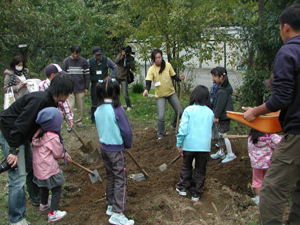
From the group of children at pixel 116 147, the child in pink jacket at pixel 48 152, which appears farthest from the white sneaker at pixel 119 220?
the child in pink jacket at pixel 48 152

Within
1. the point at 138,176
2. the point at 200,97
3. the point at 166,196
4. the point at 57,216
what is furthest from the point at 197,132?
the point at 57,216

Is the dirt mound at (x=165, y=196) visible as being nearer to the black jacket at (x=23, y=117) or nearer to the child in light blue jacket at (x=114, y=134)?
the child in light blue jacket at (x=114, y=134)

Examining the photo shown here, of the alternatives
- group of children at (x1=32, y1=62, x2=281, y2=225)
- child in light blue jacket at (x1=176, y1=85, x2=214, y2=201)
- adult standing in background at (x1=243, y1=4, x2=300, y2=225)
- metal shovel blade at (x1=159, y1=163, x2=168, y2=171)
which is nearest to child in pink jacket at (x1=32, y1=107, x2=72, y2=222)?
group of children at (x1=32, y1=62, x2=281, y2=225)

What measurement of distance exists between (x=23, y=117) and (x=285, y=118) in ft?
8.82

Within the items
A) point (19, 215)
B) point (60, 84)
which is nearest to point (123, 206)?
point (19, 215)

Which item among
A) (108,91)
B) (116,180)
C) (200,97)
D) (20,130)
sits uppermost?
(108,91)

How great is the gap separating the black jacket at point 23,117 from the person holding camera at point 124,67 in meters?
5.50

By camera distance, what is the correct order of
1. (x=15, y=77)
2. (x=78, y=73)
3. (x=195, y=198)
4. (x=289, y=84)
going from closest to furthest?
(x=289, y=84) → (x=195, y=198) → (x=15, y=77) → (x=78, y=73)

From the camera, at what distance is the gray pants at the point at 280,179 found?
238 cm

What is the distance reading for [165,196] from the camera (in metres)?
3.69

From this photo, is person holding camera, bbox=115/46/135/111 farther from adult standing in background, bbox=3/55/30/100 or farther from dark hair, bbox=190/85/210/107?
dark hair, bbox=190/85/210/107

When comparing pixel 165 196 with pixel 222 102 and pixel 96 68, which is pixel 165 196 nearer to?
pixel 222 102

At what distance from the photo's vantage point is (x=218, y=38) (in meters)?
7.19

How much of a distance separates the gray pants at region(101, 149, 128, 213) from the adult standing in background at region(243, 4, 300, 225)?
1.55m
